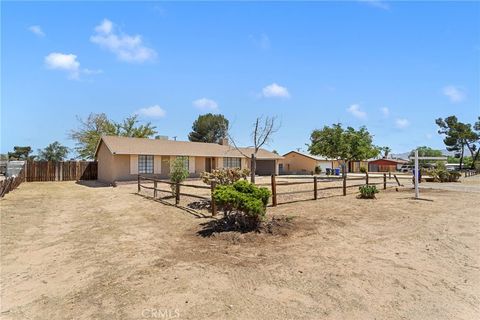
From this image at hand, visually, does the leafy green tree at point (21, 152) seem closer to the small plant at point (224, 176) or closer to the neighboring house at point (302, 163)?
the neighboring house at point (302, 163)

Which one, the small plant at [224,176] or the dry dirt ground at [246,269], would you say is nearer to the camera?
the dry dirt ground at [246,269]

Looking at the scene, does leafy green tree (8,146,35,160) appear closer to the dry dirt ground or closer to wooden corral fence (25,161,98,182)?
wooden corral fence (25,161,98,182)

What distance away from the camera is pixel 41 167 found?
2736cm

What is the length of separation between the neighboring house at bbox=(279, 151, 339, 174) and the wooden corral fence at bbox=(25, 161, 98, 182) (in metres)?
26.2

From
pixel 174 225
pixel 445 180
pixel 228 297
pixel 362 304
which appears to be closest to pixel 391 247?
pixel 362 304

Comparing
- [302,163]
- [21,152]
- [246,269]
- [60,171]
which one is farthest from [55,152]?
[246,269]

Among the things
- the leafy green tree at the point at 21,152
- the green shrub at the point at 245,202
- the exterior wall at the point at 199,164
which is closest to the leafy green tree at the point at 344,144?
the exterior wall at the point at 199,164

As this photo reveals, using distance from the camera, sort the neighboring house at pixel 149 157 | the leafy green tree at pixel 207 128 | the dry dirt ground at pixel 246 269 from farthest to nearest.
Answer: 1. the leafy green tree at pixel 207 128
2. the neighboring house at pixel 149 157
3. the dry dirt ground at pixel 246 269

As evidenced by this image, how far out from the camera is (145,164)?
2614cm

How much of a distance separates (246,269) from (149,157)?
22276 mm

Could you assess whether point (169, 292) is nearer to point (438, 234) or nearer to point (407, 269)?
point (407, 269)

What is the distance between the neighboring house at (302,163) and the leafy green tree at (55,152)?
31.2 m

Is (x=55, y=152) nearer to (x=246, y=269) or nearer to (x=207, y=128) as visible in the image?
(x=207, y=128)

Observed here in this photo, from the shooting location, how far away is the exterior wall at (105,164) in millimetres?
24984
